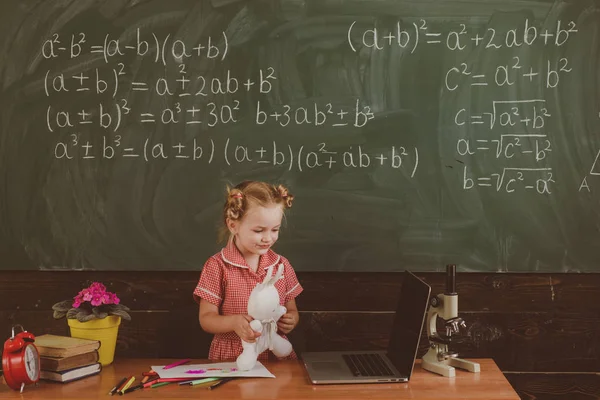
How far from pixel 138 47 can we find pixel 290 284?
1.09 m

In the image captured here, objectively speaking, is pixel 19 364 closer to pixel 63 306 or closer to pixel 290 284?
pixel 63 306

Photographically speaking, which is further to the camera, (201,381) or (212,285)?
(212,285)

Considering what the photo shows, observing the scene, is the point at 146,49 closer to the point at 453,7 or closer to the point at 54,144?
the point at 54,144

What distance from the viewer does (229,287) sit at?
2.38 m

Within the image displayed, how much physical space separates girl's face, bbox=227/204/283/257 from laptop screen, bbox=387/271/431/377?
1.60ft

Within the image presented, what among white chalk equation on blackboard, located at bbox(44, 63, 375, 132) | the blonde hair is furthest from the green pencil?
white chalk equation on blackboard, located at bbox(44, 63, 375, 132)

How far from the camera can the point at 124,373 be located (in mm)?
2223

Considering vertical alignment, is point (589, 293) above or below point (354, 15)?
below

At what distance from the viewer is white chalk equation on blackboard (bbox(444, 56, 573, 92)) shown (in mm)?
2641

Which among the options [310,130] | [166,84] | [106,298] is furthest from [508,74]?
[106,298]

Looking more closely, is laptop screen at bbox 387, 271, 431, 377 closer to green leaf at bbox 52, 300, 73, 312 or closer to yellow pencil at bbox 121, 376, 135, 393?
yellow pencil at bbox 121, 376, 135, 393

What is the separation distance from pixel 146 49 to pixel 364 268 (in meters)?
1.20

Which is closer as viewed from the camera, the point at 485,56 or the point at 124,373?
the point at 124,373

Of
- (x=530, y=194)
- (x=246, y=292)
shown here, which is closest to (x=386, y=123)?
(x=530, y=194)
